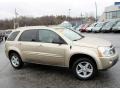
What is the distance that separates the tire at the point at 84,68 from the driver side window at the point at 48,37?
38.4 inches

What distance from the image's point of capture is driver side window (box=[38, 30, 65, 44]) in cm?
715

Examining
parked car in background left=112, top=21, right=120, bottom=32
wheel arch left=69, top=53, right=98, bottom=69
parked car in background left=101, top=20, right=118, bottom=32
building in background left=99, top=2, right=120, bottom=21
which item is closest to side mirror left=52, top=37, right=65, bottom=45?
wheel arch left=69, top=53, right=98, bottom=69

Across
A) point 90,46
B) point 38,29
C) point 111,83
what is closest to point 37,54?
point 38,29

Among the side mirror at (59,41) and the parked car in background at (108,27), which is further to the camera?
the parked car in background at (108,27)

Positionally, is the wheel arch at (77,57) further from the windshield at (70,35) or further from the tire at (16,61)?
the tire at (16,61)

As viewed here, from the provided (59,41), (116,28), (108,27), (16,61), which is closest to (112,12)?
(108,27)

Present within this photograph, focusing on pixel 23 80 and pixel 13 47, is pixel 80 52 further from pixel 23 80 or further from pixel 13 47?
pixel 13 47

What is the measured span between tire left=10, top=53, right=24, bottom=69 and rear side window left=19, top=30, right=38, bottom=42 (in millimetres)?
739

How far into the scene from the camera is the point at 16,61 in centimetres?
857

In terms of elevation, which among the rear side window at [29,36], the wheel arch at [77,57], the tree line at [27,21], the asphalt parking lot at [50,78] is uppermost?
the tree line at [27,21]

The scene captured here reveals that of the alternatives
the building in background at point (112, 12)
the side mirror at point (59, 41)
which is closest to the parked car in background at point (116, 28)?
the side mirror at point (59, 41)

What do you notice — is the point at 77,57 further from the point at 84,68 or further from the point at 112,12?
the point at 112,12

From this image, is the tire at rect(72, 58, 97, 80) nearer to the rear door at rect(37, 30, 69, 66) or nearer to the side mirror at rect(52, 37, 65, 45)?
the rear door at rect(37, 30, 69, 66)

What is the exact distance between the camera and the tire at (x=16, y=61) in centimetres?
844
